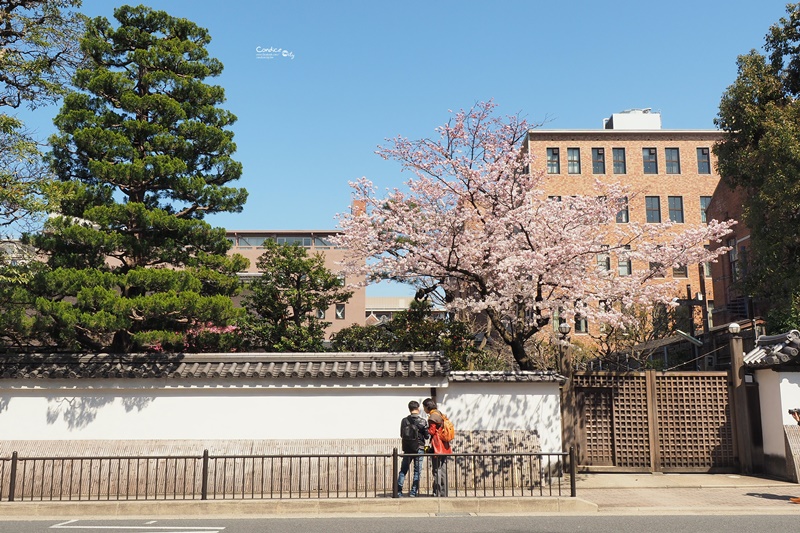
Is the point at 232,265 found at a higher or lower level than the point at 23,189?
lower

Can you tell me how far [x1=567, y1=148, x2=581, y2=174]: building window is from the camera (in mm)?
54375

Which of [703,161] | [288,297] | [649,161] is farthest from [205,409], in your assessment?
[703,161]

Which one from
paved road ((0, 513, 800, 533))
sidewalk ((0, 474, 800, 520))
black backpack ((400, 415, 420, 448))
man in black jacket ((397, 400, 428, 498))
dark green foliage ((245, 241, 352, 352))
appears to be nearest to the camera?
paved road ((0, 513, 800, 533))

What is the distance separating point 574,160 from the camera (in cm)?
5450

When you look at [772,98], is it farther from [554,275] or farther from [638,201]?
[638,201]

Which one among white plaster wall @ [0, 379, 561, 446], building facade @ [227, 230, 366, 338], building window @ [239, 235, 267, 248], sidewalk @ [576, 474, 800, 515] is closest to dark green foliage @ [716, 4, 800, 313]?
sidewalk @ [576, 474, 800, 515]

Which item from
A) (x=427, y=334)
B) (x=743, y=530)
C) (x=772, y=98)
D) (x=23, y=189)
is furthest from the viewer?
(x=772, y=98)

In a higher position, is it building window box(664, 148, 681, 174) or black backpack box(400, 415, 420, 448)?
building window box(664, 148, 681, 174)

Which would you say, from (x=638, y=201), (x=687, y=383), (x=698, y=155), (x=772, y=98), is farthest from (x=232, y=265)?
(x=698, y=155)

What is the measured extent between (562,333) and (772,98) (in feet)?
51.3

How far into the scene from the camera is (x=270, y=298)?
21.7 meters

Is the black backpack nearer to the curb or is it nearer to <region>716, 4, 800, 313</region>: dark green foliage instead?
the curb

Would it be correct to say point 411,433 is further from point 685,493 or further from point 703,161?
point 703,161

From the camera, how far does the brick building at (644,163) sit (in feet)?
176
